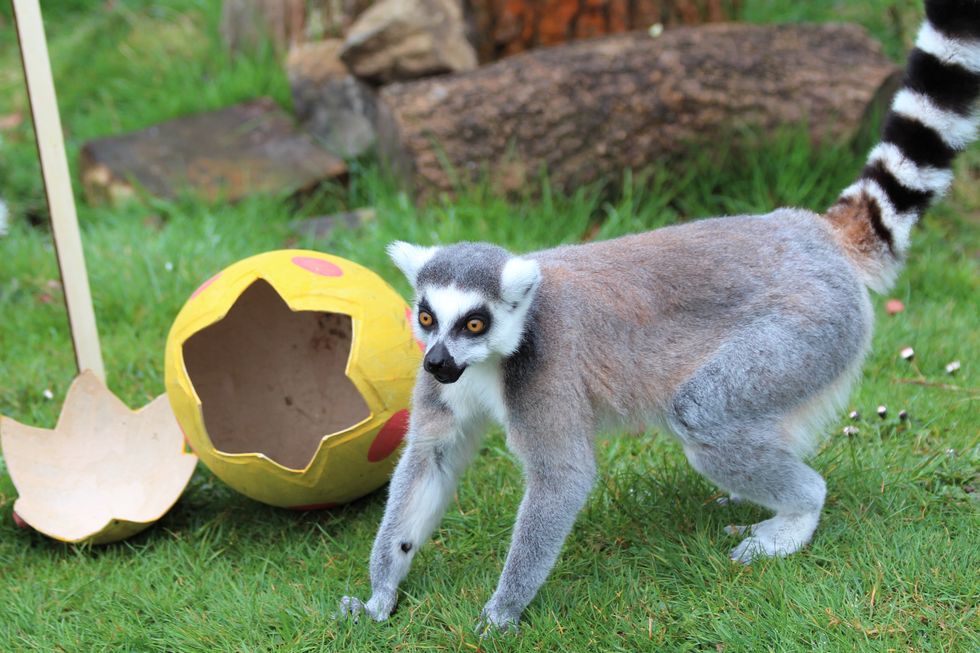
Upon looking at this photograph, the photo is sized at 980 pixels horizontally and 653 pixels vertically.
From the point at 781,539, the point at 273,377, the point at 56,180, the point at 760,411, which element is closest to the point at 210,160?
the point at 56,180

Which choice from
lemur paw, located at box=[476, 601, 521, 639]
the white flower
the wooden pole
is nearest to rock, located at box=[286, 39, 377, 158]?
the white flower

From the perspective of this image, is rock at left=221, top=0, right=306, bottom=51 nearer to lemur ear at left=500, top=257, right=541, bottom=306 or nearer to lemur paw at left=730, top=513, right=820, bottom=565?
lemur ear at left=500, top=257, right=541, bottom=306

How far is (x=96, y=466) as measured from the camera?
3996 mm

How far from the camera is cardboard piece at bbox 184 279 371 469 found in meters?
3.97

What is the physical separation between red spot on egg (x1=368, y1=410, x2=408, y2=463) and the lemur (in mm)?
305

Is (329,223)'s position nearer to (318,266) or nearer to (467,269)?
(318,266)

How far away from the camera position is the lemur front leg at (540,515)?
3021 millimetres

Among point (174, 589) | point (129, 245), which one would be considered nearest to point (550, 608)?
point (174, 589)

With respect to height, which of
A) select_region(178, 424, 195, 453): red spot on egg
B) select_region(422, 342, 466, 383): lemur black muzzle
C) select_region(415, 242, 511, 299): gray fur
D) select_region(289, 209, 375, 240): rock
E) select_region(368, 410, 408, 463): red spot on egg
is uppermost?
select_region(415, 242, 511, 299): gray fur

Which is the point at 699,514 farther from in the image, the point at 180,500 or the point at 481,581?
the point at 180,500

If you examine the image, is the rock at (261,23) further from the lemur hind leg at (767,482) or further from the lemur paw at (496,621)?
the lemur paw at (496,621)

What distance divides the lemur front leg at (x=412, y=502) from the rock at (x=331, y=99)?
145 inches

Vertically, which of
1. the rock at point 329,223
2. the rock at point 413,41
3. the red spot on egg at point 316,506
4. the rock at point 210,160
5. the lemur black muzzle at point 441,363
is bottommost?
the rock at point 329,223

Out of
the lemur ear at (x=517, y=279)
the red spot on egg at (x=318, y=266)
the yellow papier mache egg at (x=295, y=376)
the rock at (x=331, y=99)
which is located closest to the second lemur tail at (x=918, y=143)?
the lemur ear at (x=517, y=279)
